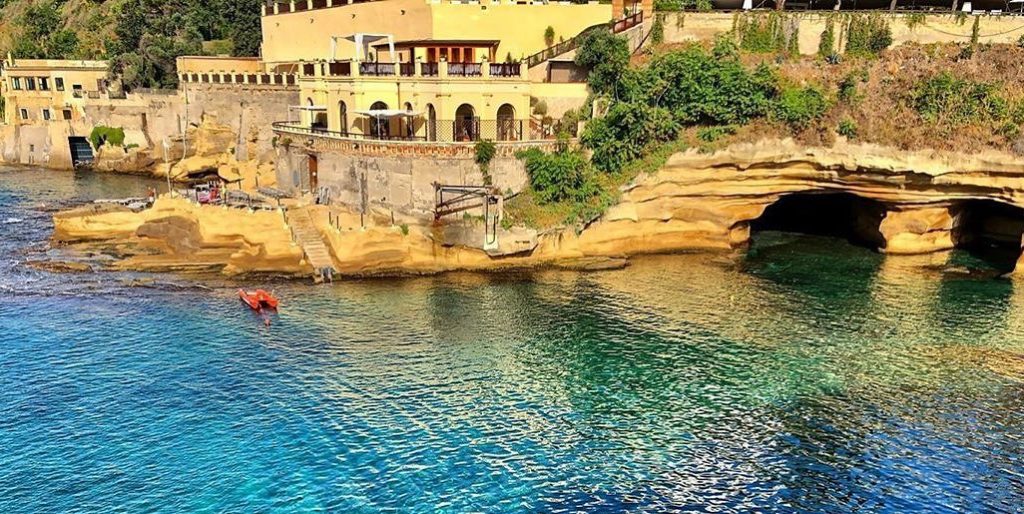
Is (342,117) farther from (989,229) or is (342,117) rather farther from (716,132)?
→ (989,229)

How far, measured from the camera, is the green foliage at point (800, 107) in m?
49.9

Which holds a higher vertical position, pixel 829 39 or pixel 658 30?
pixel 658 30

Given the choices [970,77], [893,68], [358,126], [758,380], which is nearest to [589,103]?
[358,126]

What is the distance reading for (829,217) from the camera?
2356 inches

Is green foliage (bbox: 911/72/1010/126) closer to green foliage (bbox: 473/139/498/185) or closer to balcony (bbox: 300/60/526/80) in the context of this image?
balcony (bbox: 300/60/526/80)

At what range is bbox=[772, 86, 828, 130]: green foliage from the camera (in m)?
49.9

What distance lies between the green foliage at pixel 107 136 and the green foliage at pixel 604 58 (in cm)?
5697

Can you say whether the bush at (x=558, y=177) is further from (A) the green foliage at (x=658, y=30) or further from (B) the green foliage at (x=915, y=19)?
(B) the green foliage at (x=915, y=19)

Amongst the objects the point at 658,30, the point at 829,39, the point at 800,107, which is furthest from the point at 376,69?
the point at 829,39

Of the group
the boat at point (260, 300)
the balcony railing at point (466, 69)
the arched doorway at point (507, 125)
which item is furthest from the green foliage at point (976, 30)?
the boat at point (260, 300)

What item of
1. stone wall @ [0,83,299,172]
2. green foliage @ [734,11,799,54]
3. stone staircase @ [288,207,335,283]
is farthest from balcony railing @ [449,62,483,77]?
stone wall @ [0,83,299,172]

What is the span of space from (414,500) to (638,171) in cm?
3053

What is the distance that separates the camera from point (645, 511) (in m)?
25.4

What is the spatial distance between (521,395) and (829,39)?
125ft
